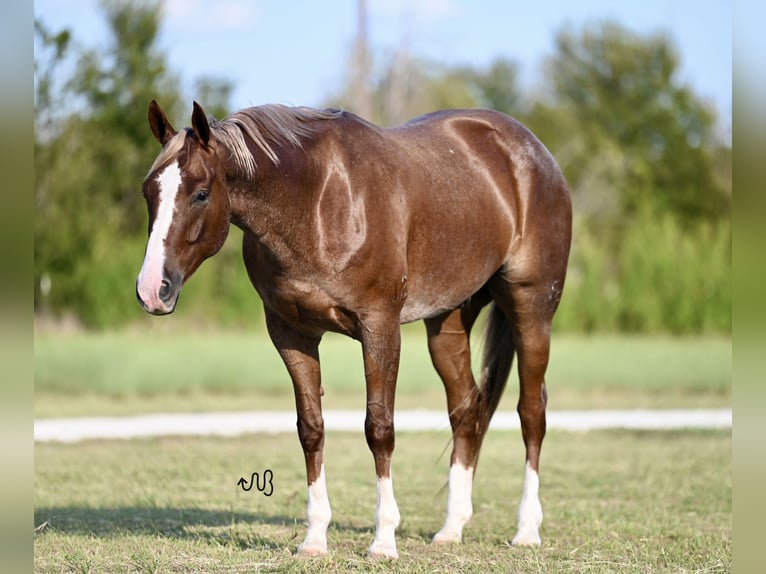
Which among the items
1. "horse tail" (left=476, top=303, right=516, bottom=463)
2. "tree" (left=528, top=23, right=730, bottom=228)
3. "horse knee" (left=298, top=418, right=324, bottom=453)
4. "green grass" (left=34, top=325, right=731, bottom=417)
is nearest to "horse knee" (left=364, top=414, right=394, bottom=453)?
"horse knee" (left=298, top=418, right=324, bottom=453)

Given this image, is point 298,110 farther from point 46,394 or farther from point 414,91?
point 414,91

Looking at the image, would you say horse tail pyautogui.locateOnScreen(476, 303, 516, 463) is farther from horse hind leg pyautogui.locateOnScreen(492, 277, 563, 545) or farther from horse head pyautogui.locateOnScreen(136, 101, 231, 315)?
horse head pyautogui.locateOnScreen(136, 101, 231, 315)

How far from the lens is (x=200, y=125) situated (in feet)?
15.4

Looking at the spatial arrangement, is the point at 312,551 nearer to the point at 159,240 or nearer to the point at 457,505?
the point at 457,505

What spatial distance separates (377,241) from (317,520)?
1568 mm

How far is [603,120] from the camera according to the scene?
35219 mm

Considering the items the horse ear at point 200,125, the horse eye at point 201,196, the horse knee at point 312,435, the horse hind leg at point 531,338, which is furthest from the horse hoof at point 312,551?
the horse ear at point 200,125

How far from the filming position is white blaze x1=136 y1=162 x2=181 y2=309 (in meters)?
4.45

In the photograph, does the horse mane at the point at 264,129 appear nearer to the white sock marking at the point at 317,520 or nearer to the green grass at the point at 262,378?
the white sock marking at the point at 317,520

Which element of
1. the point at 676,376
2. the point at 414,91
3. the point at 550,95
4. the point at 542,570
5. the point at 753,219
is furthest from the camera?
the point at 550,95

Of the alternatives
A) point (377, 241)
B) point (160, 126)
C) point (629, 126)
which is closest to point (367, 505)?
point (377, 241)

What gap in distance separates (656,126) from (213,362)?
2204cm

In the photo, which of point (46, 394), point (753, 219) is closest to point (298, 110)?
point (753, 219)

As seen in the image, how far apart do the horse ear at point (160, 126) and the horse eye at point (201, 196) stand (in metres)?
0.36
